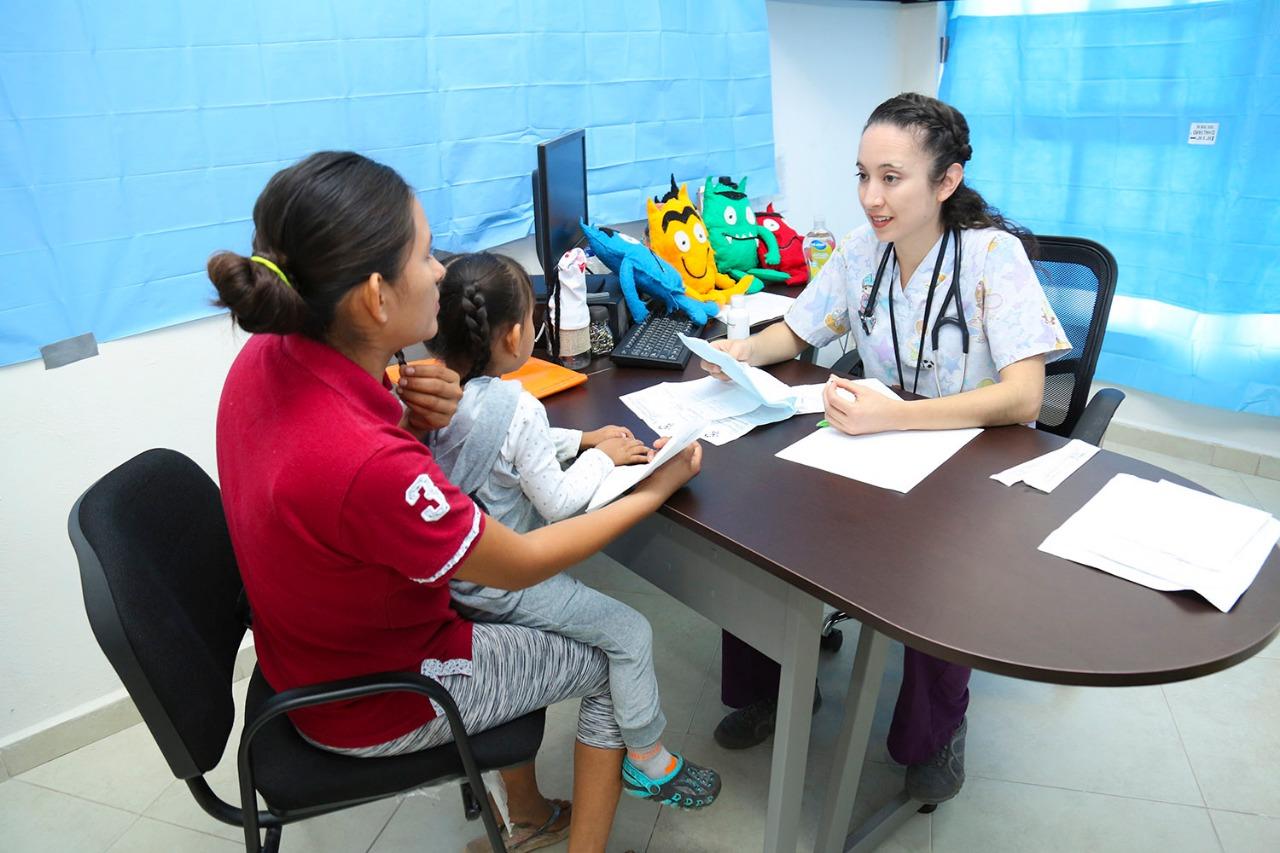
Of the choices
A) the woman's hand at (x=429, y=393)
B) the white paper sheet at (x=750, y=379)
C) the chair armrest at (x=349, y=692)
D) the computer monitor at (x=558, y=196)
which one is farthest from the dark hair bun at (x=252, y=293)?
the computer monitor at (x=558, y=196)

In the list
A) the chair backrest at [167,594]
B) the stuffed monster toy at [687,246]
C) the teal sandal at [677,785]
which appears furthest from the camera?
the stuffed monster toy at [687,246]

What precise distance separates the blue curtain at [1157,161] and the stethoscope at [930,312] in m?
1.60

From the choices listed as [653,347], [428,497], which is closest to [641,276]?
[653,347]

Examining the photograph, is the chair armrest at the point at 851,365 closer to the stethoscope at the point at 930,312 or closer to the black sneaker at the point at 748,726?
the stethoscope at the point at 930,312

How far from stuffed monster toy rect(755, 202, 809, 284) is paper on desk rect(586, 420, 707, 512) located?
1.51 metres

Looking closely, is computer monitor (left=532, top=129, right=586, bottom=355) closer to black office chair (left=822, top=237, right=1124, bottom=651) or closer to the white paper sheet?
the white paper sheet

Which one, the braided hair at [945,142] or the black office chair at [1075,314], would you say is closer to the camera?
the braided hair at [945,142]

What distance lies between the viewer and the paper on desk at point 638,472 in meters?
1.24

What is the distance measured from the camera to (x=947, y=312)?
169cm

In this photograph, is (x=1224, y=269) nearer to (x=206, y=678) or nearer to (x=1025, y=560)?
(x=1025, y=560)

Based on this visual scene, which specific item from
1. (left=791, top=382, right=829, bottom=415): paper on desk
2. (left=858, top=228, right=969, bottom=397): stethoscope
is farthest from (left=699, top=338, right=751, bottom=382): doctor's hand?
(left=858, top=228, right=969, bottom=397): stethoscope

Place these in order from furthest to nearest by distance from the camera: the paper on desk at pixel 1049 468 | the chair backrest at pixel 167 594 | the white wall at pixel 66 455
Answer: the white wall at pixel 66 455 < the paper on desk at pixel 1049 468 < the chair backrest at pixel 167 594

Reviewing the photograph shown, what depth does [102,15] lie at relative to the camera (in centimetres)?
161

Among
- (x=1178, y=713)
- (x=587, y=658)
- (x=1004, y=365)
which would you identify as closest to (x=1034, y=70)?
(x=1004, y=365)
